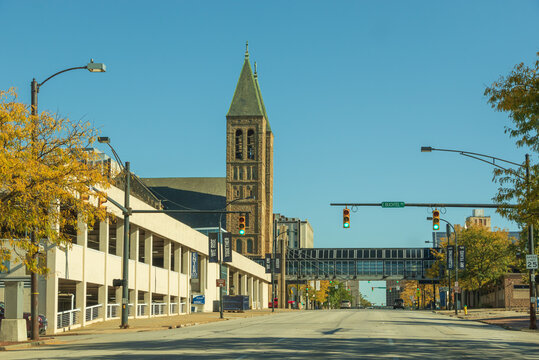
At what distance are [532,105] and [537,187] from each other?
2788 mm

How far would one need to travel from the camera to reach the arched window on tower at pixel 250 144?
456 feet

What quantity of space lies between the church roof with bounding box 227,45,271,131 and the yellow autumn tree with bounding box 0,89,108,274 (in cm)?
11424

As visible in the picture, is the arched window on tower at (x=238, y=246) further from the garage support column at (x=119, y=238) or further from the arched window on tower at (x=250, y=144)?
the garage support column at (x=119, y=238)

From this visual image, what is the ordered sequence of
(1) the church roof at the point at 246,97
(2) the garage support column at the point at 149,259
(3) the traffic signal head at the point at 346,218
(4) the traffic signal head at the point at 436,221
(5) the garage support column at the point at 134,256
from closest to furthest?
1. (4) the traffic signal head at the point at 436,221
2. (3) the traffic signal head at the point at 346,218
3. (5) the garage support column at the point at 134,256
4. (2) the garage support column at the point at 149,259
5. (1) the church roof at the point at 246,97

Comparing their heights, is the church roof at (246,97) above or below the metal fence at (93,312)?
above

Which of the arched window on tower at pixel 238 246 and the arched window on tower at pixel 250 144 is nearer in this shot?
the arched window on tower at pixel 238 246

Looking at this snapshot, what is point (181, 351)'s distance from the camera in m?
19.2

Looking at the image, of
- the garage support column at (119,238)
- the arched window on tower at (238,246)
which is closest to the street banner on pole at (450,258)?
the garage support column at (119,238)

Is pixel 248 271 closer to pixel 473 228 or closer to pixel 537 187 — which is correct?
pixel 473 228

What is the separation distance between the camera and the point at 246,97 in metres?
140

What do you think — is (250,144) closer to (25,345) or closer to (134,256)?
(134,256)

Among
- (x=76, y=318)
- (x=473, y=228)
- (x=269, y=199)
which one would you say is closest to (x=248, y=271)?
(x=473, y=228)

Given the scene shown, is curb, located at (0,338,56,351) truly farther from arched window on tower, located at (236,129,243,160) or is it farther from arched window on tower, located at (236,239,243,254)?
arched window on tower, located at (236,129,243,160)

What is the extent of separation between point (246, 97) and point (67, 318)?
105371mm
